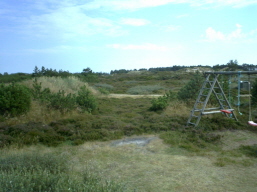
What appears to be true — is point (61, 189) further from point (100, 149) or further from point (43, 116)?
point (43, 116)

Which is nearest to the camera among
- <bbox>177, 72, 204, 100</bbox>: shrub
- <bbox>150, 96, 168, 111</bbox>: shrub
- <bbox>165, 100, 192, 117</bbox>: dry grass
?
<bbox>165, 100, 192, 117</bbox>: dry grass

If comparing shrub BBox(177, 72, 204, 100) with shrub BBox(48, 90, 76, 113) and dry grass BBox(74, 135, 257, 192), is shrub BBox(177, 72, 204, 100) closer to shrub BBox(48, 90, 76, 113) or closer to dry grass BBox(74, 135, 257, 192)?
shrub BBox(48, 90, 76, 113)

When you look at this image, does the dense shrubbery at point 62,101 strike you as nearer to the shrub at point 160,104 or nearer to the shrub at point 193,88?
the shrub at point 160,104

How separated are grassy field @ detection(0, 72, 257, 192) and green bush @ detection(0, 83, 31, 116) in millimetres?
308

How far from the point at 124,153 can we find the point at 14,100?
502 cm

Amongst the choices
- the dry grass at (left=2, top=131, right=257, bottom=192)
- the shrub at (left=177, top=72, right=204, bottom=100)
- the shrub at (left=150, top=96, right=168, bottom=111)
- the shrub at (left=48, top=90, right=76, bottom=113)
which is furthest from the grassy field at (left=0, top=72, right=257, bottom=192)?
the shrub at (left=177, top=72, right=204, bottom=100)

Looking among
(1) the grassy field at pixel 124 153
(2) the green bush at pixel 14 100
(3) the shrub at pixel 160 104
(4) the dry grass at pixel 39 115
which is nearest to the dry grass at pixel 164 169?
(1) the grassy field at pixel 124 153

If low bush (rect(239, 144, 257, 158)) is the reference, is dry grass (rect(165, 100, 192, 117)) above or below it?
above

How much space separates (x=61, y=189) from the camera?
133 inches

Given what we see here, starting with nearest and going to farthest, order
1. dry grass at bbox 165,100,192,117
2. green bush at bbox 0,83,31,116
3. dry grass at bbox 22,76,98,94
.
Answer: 1. green bush at bbox 0,83,31,116
2. dry grass at bbox 165,100,192,117
3. dry grass at bbox 22,76,98,94

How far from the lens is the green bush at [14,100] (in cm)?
954

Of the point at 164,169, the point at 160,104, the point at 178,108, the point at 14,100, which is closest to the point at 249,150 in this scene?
the point at 164,169

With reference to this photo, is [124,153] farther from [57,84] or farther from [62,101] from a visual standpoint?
[57,84]

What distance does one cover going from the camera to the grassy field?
14.3ft
